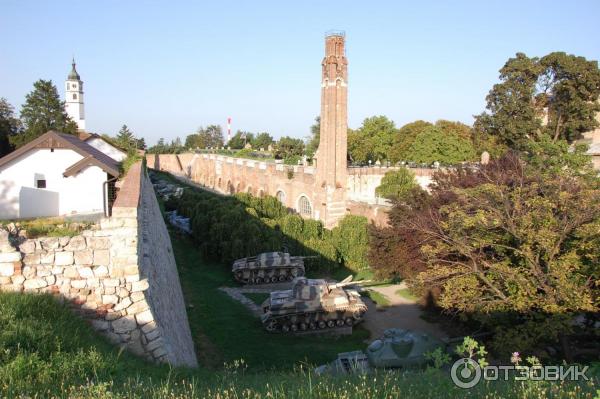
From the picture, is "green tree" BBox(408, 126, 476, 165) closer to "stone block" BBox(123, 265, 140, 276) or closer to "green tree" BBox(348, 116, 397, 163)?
"green tree" BBox(348, 116, 397, 163)

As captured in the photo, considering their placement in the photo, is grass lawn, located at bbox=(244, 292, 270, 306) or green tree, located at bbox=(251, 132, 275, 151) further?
green tree, located at bbox=(251, 132, 275, 151)

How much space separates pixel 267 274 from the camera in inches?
736

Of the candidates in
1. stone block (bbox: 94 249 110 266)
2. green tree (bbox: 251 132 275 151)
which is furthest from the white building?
green tree (bbox: 251 132 275 151)

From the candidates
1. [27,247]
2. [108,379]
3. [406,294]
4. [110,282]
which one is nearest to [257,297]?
[406,294]

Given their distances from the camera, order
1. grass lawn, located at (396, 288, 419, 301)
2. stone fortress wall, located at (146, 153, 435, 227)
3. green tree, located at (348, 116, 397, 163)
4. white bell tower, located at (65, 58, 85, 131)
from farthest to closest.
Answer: green tree, located at (348, 116, 397, 163) < white bell tower, located at (65, 58, 85, 131) < stone fortress wall, located at (146, 153, 435, 227) < grass lawn, located at (396, 288, 419, 301)

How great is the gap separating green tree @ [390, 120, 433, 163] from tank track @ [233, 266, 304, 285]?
27813mm

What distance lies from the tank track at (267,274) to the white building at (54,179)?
7.34 metres

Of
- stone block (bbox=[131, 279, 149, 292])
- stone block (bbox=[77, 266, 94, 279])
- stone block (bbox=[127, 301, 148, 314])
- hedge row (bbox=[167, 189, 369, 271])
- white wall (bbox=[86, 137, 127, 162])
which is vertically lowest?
hedge row (bbox=[167, 189, 369, 271])

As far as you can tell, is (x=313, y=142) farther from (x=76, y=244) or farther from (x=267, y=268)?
(x=76, y=244)

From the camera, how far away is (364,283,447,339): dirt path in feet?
45.6

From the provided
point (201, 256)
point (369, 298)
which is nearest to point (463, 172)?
point (369, 298)

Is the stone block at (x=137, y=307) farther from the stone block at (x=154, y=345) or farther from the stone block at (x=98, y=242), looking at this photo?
the stone block at (x=98, y=242)

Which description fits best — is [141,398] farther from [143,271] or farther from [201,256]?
[201,256]

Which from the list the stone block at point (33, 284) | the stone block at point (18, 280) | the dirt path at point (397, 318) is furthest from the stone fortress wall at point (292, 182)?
the stone block at point (18, 280)
